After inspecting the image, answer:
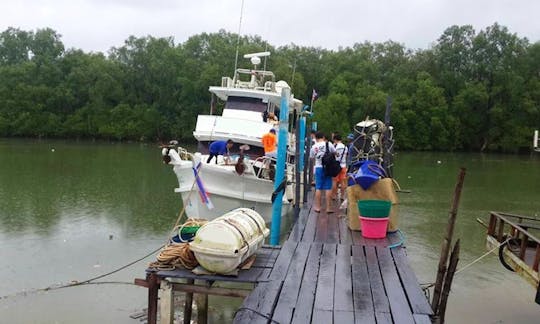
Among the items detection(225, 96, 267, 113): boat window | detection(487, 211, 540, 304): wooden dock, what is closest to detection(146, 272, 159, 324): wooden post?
detection(487, 211, 540, 304): wooden dock

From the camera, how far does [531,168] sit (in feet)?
126

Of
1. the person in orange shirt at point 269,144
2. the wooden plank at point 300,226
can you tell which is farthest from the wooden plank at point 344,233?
the person in orange shirt at point 269,144

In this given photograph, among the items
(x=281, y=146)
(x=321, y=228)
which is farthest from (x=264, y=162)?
(x=321, y=228)

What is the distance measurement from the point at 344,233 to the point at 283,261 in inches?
84.4

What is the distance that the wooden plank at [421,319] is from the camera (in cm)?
523

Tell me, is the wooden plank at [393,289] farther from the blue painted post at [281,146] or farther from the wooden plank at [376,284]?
the blue painted post at [281,146]

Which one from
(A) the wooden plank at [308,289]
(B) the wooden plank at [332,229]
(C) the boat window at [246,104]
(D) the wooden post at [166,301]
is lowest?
(D) the wooden post at [166,301]

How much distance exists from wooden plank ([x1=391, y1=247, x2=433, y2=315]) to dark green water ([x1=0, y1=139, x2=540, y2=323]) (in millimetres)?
2423

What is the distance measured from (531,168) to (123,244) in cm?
3428

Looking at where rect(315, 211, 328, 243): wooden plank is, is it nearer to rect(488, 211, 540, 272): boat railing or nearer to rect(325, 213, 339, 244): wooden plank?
rect(325, 213, 339, 244): wooden plank

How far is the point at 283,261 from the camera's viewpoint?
285 inches

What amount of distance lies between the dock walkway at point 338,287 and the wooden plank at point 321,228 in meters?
0.07

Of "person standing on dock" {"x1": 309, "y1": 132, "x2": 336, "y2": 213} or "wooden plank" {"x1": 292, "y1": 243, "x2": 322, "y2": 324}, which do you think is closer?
"wooden plank" {"x1": 292, "y1": 243, "x2": 322, "y2": 324}

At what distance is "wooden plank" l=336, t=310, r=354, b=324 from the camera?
17.3 feet
